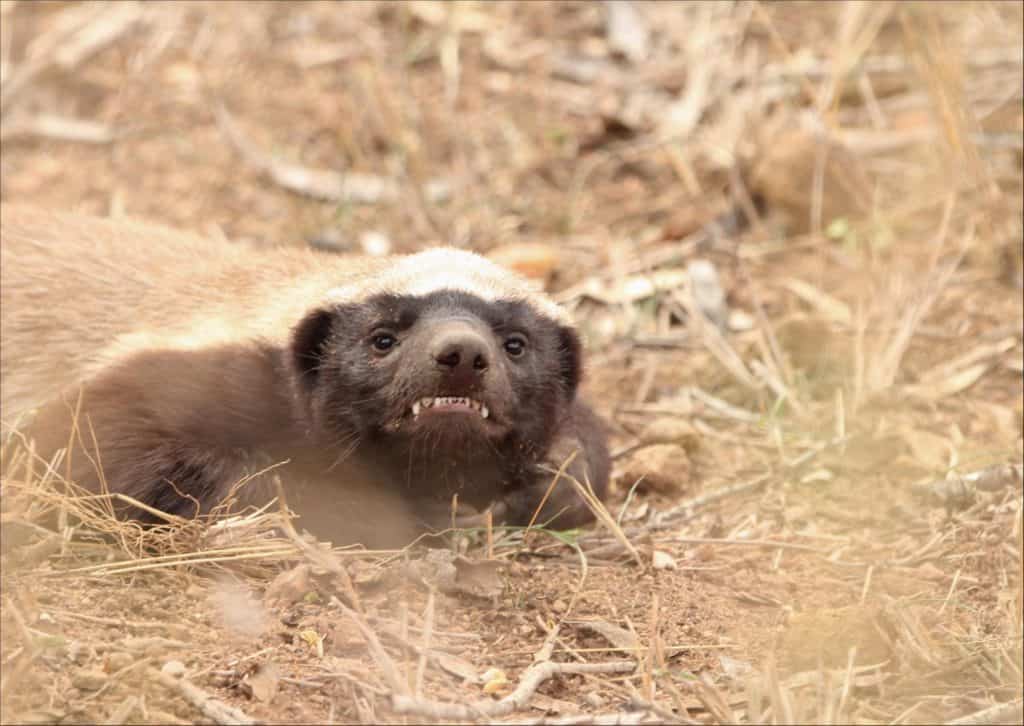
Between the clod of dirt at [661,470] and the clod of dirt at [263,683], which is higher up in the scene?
the clod of dirt at [263,683]

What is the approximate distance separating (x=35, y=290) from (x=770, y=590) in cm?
294

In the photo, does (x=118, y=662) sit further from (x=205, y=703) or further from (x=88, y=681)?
(x=205, y=703)

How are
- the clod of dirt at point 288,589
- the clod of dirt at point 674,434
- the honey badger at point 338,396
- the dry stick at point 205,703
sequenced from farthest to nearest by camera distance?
the clod of dirt at point 674,434, the honey badger at point 338,396, the clod of dirt at point 288,589, the dry stick at point 205,703

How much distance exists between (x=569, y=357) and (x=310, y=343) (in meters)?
0.92

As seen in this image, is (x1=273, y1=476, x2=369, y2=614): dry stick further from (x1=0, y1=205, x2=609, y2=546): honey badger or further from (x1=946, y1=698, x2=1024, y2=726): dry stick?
(x1=946, y1=698, x2=1024, y2=726): dry stick

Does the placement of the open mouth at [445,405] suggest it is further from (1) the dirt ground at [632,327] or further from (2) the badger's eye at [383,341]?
(1) the dirt ground at [632,327]

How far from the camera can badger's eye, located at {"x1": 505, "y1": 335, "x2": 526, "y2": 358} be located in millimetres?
4520

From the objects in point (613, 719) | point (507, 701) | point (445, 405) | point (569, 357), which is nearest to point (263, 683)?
point (507, 701)

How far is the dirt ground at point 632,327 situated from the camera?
3424mm

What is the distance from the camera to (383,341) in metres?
4.35

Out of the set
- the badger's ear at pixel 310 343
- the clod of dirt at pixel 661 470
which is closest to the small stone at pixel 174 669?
the badger's ear at pixel 310 343

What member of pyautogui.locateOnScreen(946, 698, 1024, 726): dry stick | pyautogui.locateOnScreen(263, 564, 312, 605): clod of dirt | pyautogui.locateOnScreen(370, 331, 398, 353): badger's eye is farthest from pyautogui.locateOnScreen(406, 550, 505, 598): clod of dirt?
pyautogui.locateOnScreen(946, 698, 1024, 726): dry stick

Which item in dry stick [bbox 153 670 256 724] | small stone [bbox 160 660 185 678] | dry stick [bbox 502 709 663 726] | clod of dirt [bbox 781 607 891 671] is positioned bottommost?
clod of dirt [bbox 781 607 891 671]

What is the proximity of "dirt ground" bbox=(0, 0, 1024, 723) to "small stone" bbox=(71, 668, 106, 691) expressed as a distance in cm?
1
